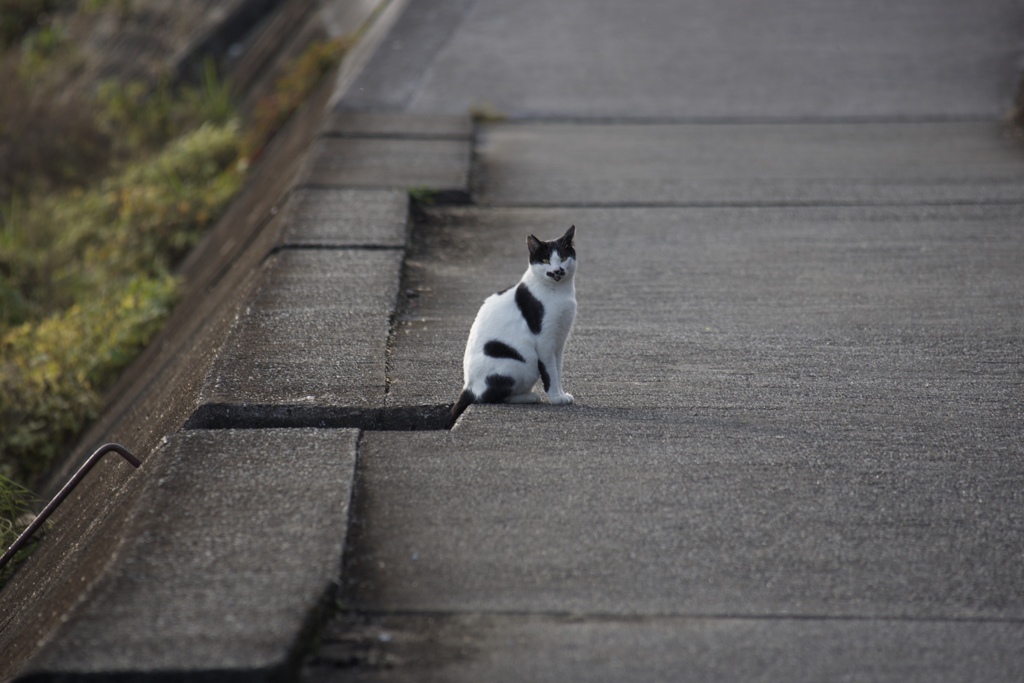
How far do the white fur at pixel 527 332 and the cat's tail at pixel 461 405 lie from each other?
22 mm

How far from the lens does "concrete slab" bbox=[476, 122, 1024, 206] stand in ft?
23.3

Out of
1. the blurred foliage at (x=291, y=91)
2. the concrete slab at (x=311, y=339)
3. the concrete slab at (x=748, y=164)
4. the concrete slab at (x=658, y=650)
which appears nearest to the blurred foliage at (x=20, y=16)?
the blurred foliage at (x=291, y=91)

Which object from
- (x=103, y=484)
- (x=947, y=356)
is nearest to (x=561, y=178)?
(x=947, y=356)

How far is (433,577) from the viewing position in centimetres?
316

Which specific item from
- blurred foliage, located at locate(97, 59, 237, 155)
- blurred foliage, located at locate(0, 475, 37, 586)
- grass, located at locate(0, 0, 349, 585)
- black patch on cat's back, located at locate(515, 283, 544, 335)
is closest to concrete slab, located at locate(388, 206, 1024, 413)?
black patch on cat's back, located at locate(515, 283, 544, 335)

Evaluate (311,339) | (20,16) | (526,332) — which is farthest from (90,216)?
(20,16)

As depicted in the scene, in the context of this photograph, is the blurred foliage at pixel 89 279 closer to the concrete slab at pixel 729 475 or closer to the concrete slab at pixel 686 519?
the concrete slab at pixel 729 475

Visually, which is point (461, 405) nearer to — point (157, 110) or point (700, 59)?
point (700, 59)

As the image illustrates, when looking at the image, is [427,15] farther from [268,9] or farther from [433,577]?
[433,577]

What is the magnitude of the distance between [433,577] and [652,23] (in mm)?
9131

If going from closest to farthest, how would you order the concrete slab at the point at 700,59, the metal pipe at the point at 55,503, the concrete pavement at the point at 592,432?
the concrete pavement at the point at 592,432
the metal pipe at the point at 55,503
the concrete slab at the point at 700,59

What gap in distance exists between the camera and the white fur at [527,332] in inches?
158

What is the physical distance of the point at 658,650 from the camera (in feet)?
9.29

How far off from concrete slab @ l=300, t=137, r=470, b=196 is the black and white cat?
119 inches
